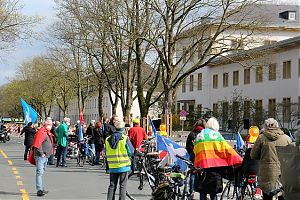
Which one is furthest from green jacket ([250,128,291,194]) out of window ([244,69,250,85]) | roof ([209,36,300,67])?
window ([244,69,250,85])

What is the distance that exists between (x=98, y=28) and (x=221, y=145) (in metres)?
29.0

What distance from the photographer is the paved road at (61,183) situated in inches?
545

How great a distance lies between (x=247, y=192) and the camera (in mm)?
11641

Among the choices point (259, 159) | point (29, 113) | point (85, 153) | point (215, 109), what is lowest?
point (85, 153)

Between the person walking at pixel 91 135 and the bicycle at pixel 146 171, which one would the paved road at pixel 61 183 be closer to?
the bicycle at pixel 146 171

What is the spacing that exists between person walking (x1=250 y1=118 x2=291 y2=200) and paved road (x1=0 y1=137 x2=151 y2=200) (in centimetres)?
391

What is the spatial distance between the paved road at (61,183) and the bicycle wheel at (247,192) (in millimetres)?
2415

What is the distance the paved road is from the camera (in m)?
13.9

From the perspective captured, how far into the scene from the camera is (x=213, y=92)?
69562mm

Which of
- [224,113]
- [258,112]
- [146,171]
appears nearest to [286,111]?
[258,112]

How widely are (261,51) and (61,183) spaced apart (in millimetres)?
22380

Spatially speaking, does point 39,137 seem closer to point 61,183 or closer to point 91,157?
point 61,183

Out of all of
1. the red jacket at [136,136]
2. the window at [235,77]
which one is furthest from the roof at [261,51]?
the red jacket at [136,136]

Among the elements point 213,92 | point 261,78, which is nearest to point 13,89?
point 213,92
